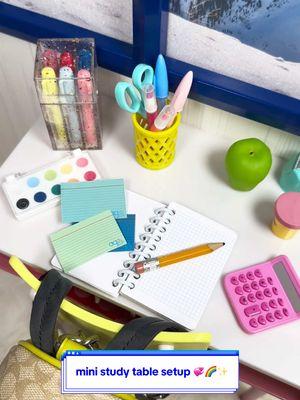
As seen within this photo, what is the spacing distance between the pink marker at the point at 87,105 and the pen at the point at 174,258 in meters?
0.28

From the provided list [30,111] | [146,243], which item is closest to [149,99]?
[146,243]

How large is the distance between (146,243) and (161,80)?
0.90 feet

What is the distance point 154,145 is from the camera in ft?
2.52

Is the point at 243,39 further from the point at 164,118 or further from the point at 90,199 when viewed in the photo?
the point at 90,199

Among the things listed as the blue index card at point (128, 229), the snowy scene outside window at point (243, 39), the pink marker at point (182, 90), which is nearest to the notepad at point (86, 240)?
the blue index card at point (128, 229)

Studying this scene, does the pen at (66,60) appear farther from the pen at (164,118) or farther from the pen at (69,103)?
the pen at (164,118)

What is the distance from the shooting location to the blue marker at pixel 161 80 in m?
0.69

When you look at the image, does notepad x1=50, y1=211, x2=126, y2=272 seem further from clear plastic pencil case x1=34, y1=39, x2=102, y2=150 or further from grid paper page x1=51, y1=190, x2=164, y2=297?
clear plastic pencil case x1=34, y1=39, x2=102, y2=150

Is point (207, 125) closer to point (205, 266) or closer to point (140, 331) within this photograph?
point (205, 266)

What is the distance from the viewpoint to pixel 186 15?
28.1 inches

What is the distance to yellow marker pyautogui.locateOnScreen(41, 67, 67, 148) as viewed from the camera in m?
0.74

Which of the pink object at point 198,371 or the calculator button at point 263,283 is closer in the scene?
the pink object at point 198,371

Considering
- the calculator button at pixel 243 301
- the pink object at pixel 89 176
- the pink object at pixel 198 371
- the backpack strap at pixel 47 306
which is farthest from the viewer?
the pink object at pixel 89 176

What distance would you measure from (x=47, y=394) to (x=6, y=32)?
71 cm
